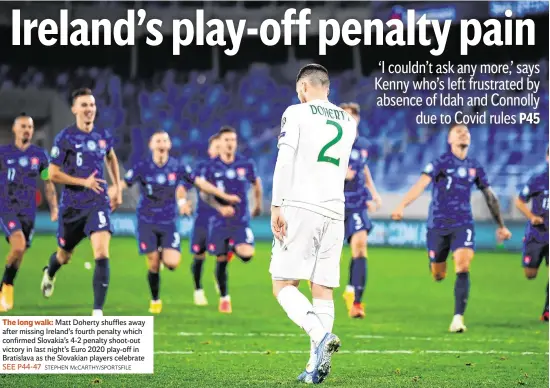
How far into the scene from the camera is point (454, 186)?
10281mm

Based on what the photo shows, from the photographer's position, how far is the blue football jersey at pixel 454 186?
10258 mm

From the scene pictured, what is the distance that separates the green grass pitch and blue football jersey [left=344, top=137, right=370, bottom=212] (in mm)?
1267

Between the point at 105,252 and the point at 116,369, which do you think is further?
the point at 105,252

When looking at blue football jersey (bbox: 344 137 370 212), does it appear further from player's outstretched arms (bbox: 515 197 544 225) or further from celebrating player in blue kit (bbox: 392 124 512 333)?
player's outstretched arms (bbox: 515 197 544 225)

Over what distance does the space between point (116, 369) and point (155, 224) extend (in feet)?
14.7

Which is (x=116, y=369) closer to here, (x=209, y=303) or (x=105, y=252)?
(x=105, y=252)

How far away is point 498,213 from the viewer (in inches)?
406

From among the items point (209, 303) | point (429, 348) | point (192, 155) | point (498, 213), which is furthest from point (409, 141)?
point (429, 348)

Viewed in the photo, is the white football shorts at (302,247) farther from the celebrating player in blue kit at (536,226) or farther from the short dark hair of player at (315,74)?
the celebrating player in blue kit at (536,226)

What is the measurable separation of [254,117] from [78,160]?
60.3 ft

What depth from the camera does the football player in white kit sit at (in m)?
6.30

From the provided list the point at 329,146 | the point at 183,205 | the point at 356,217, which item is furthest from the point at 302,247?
the point at 183,205

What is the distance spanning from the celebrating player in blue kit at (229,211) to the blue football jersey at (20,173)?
6.64 ft

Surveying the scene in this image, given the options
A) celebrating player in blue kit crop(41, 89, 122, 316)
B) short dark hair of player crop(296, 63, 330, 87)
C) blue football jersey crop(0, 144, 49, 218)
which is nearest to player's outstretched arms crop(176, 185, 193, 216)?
blue football jersey crop(0, 144, 49, 218)
